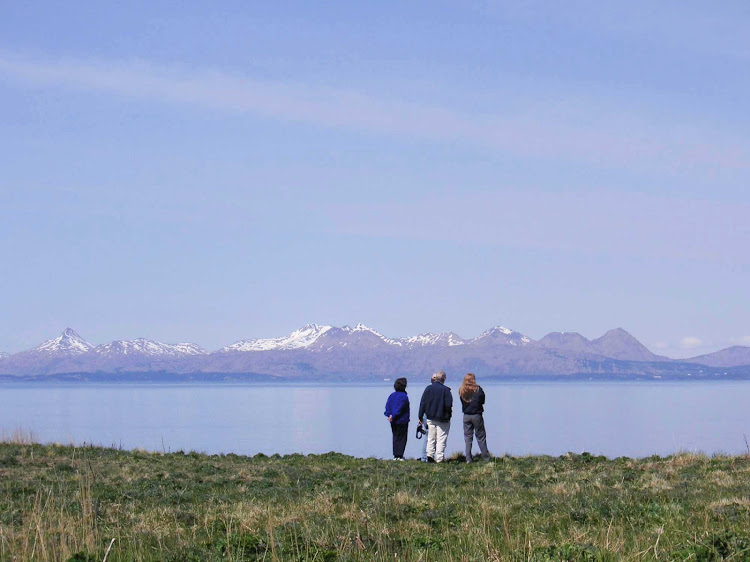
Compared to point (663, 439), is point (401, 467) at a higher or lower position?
higher

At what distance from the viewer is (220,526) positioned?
10.9 m

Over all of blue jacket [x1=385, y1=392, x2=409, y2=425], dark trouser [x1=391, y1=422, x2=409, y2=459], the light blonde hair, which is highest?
the light blonde hair

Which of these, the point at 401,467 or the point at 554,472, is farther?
the point at 401,467

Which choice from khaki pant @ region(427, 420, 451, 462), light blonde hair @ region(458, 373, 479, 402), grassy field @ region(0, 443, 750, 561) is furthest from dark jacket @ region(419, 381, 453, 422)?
grassy field @ region(0, 443, 750, 561)

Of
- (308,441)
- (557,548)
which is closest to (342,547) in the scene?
(557,548)

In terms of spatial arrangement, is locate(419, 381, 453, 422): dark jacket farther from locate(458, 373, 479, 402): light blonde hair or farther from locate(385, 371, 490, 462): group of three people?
locate(458, 373, 479, 402): light blonde hair

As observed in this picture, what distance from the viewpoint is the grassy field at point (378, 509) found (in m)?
8.35

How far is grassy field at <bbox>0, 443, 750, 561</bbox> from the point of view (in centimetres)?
835

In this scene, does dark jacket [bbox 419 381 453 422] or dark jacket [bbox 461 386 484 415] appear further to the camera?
dark jacket [bbox 419 381 453 422]

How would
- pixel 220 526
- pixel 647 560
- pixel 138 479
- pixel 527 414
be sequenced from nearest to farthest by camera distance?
pixel 647 560
pixel 220 526
pixel 138 479
pixel 527 414

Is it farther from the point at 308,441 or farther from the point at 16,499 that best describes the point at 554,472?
the point at 308,441

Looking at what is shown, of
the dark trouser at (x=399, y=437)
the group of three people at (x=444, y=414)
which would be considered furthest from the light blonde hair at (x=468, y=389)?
the dark trouser at (x=399, y=437)

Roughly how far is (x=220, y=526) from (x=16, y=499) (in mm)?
4807

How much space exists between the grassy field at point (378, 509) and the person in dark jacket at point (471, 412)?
0.96 meters
